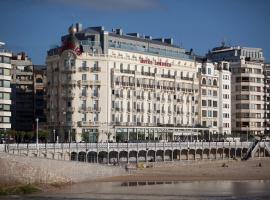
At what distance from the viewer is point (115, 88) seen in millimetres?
139125

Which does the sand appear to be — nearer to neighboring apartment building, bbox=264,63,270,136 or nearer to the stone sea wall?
the stone sea wall

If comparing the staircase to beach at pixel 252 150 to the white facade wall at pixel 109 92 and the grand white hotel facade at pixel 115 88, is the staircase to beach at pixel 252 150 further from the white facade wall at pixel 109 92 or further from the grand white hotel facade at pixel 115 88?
the white facade wall at pixel 109 92

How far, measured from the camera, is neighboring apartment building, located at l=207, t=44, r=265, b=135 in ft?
568

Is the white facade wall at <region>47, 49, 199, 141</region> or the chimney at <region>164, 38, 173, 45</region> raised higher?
the chimney at <region>164, 38, 173, 45</region>

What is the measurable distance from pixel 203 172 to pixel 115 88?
34878 mm

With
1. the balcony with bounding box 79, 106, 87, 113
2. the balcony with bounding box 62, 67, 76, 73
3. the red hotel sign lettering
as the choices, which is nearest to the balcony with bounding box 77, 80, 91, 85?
the balcony with bounding box 62, 67, 76, 73

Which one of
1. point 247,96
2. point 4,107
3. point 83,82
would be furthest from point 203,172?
point 247,96

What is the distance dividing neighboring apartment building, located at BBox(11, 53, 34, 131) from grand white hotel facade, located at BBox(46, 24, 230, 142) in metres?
12.9

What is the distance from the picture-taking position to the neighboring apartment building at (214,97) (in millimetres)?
160875

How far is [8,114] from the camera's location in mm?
127625

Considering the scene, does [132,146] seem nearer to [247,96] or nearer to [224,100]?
[224,100]

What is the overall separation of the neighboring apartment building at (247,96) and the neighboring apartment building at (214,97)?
6.08 metres

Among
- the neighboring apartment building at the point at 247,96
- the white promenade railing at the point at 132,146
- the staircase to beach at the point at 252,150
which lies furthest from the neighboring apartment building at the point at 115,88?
the neighboring apartment building at the point at 247,96

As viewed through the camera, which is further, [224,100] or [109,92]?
[224,100]
